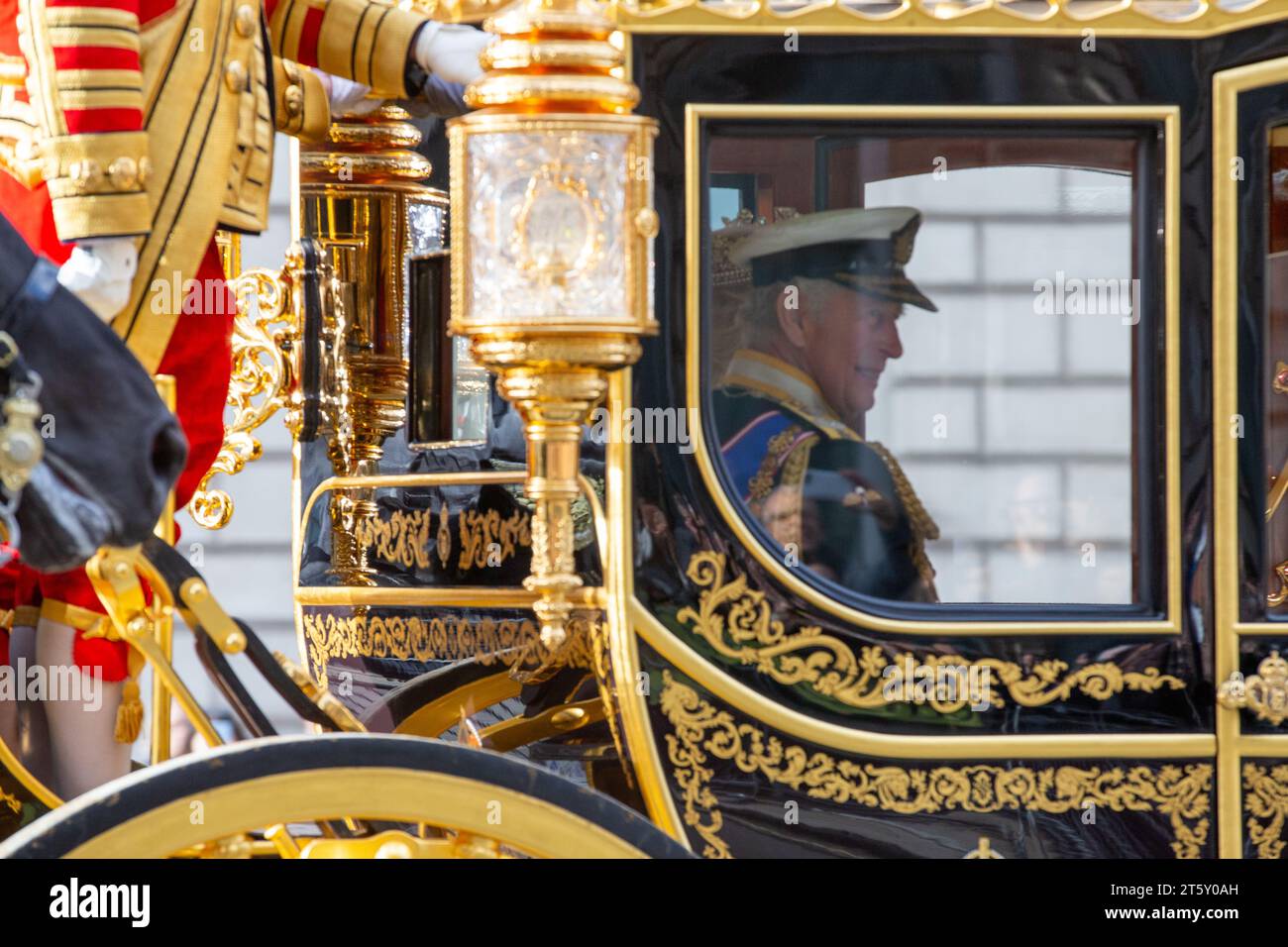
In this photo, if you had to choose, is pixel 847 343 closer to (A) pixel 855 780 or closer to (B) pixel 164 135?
(A) pixel 855 780

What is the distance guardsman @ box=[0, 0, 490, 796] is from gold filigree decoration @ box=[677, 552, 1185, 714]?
63cm

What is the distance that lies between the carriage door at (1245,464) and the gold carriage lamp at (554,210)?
58cm

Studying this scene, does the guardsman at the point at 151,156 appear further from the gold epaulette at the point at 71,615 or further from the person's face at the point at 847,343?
the person's face at the point at 847,343

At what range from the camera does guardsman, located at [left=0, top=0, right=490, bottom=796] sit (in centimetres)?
189

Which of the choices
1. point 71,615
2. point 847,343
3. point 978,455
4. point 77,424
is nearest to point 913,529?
point 978,455

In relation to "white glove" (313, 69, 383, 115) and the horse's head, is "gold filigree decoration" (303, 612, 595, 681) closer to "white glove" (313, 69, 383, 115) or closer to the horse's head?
the horse's head

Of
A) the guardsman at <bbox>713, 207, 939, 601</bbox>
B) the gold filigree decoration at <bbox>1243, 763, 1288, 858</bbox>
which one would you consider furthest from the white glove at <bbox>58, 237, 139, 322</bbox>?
the gold filigree decoration at <bbox>1243, 763, 1288, 858</bbox>

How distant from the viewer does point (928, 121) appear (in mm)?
1863

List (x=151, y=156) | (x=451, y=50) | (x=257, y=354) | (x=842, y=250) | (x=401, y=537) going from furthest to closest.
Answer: (x=257, y=354) → (x=401, y=537) → (x=451, y=50) → (x=151, y=156) → (x=842, y=250)

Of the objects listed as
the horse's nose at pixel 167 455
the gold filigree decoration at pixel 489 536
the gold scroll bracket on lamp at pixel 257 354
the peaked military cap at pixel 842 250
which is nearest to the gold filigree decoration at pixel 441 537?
the gold filigree decoration at pixel 489 536

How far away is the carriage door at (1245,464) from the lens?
1.85 metres

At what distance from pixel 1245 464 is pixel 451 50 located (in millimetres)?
982

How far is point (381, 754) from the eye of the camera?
164 centimetres
